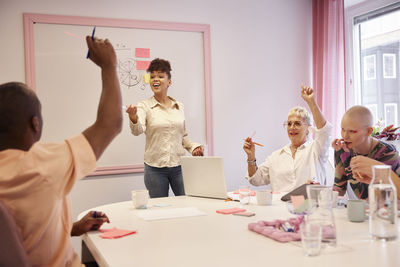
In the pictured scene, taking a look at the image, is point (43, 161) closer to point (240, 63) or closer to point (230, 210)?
point (230, 210)

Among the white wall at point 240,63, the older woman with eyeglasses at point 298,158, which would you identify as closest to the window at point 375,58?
the white wall at point 240,63

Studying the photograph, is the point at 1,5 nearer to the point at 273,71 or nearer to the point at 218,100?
the point at 218,100

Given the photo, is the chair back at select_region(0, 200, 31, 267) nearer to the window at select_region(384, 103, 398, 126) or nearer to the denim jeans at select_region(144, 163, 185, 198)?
the denim jeans at select_region(144, 163, 185, 198)

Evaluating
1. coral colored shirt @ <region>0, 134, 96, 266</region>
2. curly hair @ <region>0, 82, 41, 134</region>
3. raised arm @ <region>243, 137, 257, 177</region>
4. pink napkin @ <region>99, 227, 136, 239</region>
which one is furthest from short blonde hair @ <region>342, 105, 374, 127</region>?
curly hair @ <region>0, 82, 41, 134</region>

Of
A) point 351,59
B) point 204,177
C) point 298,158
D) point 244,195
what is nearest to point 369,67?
point 351,59

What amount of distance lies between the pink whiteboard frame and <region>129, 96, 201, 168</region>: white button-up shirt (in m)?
0.57

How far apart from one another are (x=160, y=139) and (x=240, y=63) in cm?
142

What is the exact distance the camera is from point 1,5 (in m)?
3.32

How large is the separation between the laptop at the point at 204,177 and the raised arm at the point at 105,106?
1167mm

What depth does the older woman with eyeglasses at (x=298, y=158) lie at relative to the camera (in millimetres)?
2615

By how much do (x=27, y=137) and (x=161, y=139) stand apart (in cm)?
212

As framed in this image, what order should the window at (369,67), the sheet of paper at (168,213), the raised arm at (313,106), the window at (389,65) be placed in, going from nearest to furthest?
the sheet of paper at (168,213)
the raised arm at (313,106)
the window at (389,65)
the window at (369,67)

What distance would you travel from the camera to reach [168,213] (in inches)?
77.2

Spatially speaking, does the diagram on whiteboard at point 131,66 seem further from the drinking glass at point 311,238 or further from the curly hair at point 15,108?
the drinking glass at point 311,238
